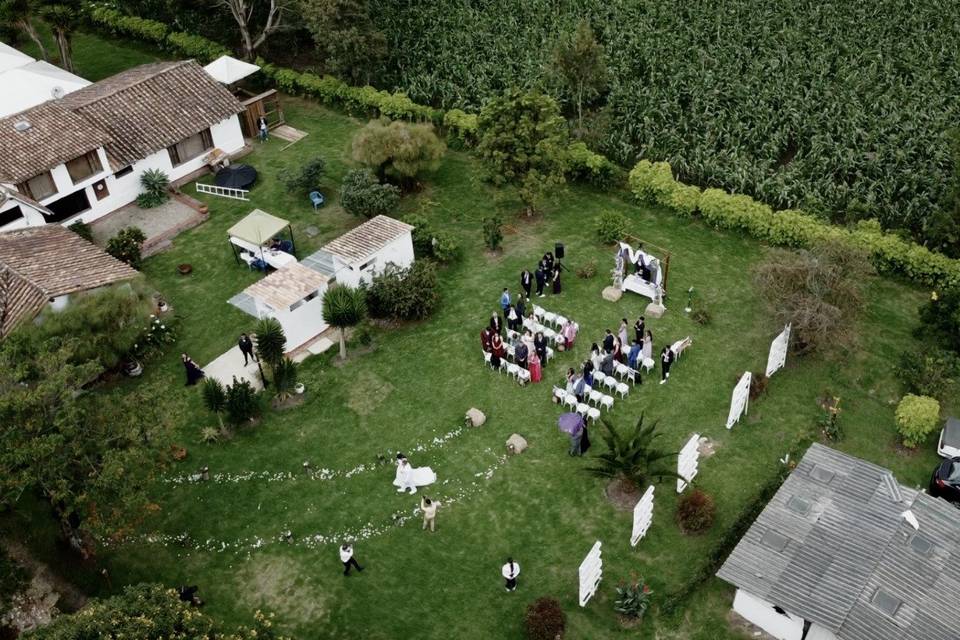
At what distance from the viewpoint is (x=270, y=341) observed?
97.0 feet

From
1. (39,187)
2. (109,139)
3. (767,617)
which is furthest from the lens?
(109,139)

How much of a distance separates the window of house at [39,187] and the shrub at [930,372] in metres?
33.1

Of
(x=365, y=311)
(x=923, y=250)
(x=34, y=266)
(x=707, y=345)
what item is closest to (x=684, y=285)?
(x=707, y=345)

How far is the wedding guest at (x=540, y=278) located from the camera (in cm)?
3338

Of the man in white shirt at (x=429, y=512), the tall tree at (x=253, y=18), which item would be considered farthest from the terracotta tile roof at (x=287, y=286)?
the tall tree at (x=253, y=18)

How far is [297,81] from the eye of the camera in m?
48.3

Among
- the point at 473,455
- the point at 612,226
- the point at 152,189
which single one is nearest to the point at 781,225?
the point at 612,226

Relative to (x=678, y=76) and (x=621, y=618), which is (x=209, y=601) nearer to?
(x=621, y=618)

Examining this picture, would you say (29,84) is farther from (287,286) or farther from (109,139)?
(287,286)

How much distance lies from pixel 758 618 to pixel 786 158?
2358 centimetres

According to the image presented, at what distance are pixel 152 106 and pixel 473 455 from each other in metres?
24.4

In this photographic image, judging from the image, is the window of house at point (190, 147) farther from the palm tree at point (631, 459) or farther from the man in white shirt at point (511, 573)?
the man in white shirt at point (511, 573)

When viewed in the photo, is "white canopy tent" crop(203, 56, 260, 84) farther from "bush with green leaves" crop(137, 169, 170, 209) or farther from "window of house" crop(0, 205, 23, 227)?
"window of house" crop(0, 205, 23, 227)

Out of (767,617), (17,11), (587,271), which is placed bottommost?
(767,617)
